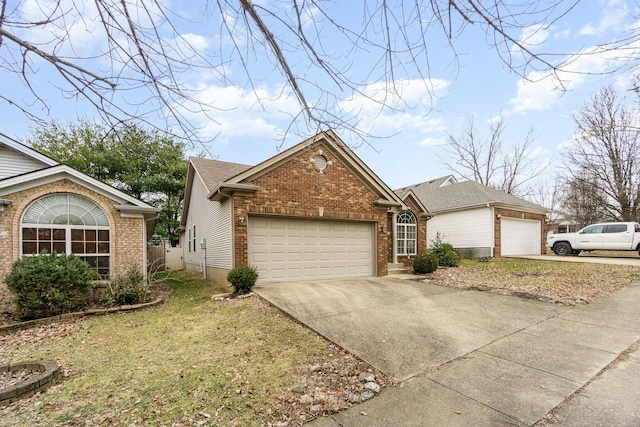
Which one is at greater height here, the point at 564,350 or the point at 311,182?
the point at 311,182

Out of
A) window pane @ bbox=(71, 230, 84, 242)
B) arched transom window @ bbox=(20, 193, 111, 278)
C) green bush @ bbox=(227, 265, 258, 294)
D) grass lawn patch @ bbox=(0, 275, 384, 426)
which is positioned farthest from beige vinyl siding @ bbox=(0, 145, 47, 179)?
green bush @ bbox=(227, 265, 258, 294)

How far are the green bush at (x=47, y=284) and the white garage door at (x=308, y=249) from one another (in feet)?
14.0

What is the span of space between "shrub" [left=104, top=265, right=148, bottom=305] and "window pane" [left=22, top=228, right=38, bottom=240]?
89.7 inches

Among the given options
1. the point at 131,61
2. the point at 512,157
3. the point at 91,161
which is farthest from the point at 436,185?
the point at 91,161

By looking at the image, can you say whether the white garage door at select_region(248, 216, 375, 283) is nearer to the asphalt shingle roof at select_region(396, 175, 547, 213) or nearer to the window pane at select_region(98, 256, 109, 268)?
the window pane at select_region(98, 256, 109, 268)

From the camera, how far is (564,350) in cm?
440

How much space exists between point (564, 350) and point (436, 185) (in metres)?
19.6

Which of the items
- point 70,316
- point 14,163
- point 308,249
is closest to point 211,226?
point 308,249

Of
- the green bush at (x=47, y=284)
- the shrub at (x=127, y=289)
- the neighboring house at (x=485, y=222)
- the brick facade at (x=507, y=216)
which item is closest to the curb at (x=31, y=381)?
the green bush at (x=47, y=284)

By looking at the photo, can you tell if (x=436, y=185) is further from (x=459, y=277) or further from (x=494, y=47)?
(x=494, y=47)

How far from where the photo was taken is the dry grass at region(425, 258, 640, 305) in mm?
8016

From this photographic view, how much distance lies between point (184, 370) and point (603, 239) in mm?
20047

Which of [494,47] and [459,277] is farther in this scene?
[459,277]

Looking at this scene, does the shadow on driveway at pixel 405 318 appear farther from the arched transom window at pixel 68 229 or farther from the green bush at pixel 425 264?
the arched transom window at pixel 68 229
